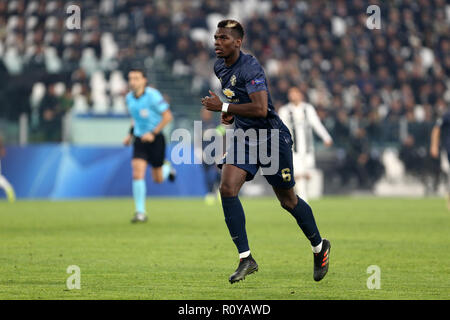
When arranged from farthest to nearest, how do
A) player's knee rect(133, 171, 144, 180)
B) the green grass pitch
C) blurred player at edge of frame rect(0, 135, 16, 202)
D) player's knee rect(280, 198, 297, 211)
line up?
1. blurred player at edge of frame rect(0, 135, 16, 202)
2. player's knee rect(133, 171, 144, 180)
3. player's knee rect(280, 198, 297, 211)
4. the green grass pitch

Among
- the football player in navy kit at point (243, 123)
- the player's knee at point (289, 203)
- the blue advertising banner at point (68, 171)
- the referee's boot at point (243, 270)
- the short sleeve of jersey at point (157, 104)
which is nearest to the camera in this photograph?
the referee's boot at point (243, 270)

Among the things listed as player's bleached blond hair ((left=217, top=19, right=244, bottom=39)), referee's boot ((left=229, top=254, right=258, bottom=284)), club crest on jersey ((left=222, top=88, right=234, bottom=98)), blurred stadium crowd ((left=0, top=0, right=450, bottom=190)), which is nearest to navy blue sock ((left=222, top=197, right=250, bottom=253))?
referee's boot ((left=229, top=254, right=258, bottom=284))

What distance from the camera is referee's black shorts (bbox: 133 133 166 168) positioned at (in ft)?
48.7

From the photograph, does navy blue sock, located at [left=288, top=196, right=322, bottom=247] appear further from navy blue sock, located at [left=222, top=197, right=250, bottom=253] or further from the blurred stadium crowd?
the blurred stadium crowd

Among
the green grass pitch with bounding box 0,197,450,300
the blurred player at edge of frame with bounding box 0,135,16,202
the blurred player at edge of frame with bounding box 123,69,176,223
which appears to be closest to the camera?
the green grass pitch with bounding box 0,197,450,300

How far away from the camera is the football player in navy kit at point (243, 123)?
7.45m

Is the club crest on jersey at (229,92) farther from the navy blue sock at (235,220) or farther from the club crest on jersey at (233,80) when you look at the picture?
the navy blue sock at (235,220)

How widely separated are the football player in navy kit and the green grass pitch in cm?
39

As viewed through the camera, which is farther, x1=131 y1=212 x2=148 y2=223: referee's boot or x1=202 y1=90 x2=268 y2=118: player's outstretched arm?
x1=131 y1=212 x2=148 y2=223: referee's boot

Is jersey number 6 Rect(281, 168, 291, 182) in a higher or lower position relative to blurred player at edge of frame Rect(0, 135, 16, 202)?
lower

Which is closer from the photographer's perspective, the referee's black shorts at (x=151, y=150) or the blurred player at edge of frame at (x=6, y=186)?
the referee's black shorts at (x=151, y=150)

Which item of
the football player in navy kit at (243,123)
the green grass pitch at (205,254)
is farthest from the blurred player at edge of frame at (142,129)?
the football player in navy kit at (243,123)
